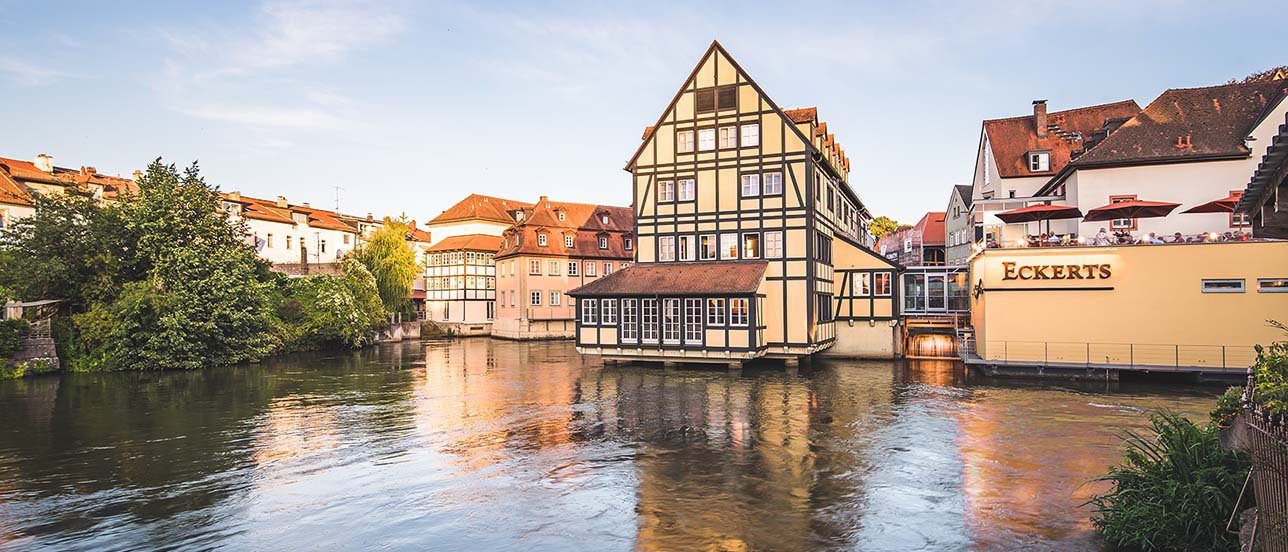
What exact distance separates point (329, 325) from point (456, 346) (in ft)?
25.5

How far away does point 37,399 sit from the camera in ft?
76.8

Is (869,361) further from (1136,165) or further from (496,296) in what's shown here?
(496,296)

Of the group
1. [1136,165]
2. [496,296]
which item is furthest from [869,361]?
[496,296]

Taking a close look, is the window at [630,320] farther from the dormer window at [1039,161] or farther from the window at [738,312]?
the dormer window at [1039,161]

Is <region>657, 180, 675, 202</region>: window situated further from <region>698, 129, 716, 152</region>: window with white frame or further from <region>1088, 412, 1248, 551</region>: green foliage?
<region>1088, 412, 1248, 551</region>: green foliage

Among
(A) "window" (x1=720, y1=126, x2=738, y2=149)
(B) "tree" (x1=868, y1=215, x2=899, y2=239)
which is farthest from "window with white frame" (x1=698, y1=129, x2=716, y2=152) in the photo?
(B) "tree" (x1=868, y1=215, x2=899, y2=239)

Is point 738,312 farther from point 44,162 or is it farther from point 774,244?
point 44,162

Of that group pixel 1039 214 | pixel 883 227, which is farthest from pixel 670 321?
pixel 883 227

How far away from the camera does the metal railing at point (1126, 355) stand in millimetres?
23914

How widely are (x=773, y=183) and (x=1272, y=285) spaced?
17079mm

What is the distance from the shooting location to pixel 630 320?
102 ft

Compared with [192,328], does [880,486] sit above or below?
below

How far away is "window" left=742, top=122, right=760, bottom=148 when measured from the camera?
101 ft

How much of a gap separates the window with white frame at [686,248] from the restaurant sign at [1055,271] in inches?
491
